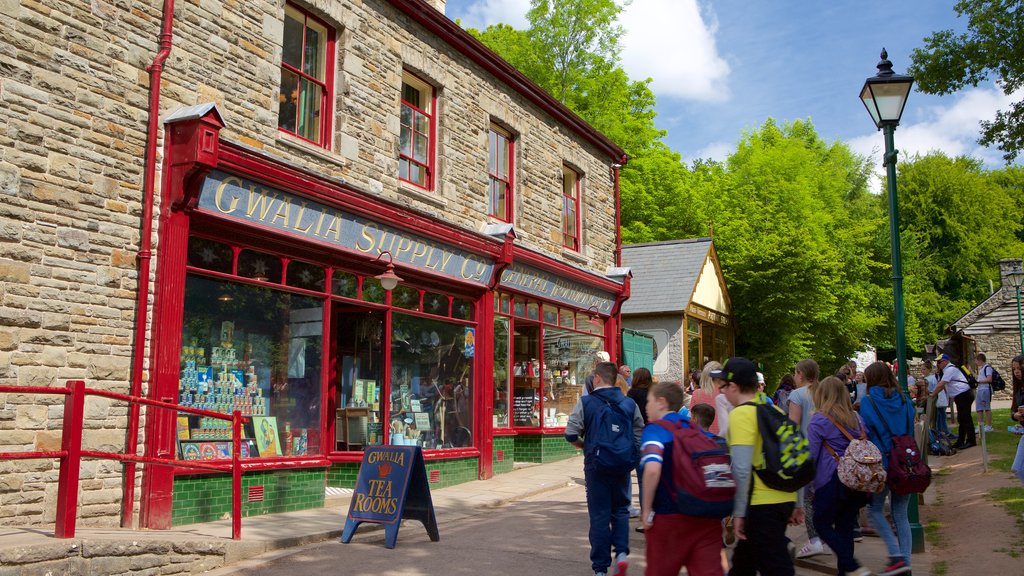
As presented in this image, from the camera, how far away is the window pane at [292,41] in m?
11.1

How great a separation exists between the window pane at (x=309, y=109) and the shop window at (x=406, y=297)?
104 inches

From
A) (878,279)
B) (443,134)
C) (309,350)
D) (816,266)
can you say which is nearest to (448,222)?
(443,134)

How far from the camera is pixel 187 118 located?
8.95m

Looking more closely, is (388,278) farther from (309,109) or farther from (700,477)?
(700,477)

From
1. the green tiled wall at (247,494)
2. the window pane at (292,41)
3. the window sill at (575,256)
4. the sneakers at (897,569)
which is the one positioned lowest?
the sneakers at (897,569)

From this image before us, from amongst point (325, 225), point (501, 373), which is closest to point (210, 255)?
point (325, 225)

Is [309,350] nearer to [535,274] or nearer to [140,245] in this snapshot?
[140,245]

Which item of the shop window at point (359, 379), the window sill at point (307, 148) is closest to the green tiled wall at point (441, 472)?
the shop window at point (359, 379)

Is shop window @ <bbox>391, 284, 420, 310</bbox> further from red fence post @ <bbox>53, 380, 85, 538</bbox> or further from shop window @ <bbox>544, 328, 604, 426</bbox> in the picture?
red fence post @ <bbox>53, 380, 85, 538</bbox>

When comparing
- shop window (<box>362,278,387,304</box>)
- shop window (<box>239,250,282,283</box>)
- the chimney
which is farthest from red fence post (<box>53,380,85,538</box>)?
the chimney

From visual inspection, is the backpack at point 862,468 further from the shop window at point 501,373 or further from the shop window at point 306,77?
the shop window at point 501,373

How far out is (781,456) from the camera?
5129mm

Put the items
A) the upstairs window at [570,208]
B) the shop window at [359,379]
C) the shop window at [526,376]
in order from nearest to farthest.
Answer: the shop window at [359,379], the shop window at [526,376], the upstairs window at [570,208]

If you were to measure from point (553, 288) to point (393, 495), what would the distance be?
8847 millimetres
